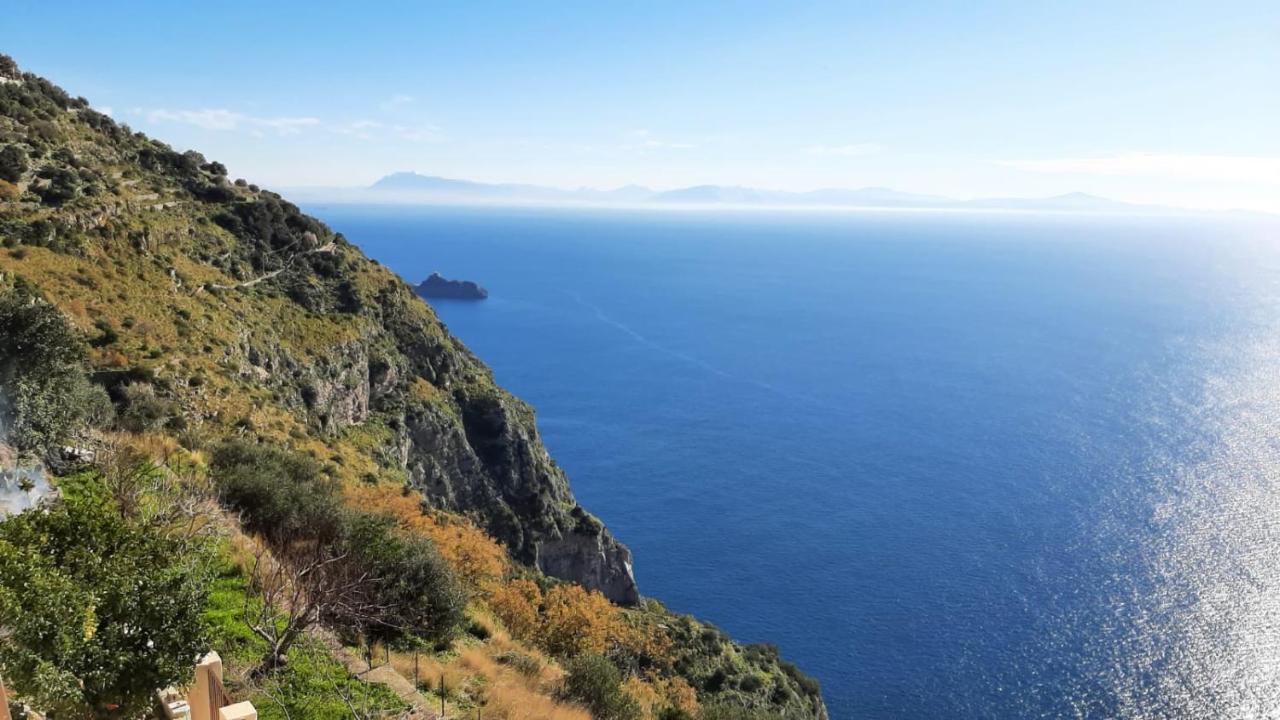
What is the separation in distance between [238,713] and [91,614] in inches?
100

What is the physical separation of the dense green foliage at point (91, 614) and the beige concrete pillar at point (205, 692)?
2.86ft

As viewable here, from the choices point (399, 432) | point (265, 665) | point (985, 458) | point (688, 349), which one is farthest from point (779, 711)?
point (688, 349)

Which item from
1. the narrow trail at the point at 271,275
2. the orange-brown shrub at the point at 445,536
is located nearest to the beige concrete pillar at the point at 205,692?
the orange-brown shrub at the point at 445,536

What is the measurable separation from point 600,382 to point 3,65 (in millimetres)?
100725

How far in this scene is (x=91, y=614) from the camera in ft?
30.7

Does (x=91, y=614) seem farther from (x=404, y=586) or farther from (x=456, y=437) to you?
(x=456, y=437)

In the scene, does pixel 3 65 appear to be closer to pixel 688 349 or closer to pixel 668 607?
pixel 668 607

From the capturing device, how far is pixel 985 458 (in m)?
107

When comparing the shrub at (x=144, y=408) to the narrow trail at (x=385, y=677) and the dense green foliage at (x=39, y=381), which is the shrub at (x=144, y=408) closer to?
the dense green foliage at (x=39, y=381)

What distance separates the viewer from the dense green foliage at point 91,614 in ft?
29.7

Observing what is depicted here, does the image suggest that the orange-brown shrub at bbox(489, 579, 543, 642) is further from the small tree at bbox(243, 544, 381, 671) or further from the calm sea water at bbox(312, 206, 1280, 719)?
the calm sea water at bbox(312, 206, 1280, 719)

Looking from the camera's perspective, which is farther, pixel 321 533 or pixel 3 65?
pixel 3 65

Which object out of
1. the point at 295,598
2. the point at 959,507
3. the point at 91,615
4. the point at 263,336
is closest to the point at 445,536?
the point at 295,598

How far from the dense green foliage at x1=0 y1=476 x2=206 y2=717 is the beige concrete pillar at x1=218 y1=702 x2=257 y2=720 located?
84cm
